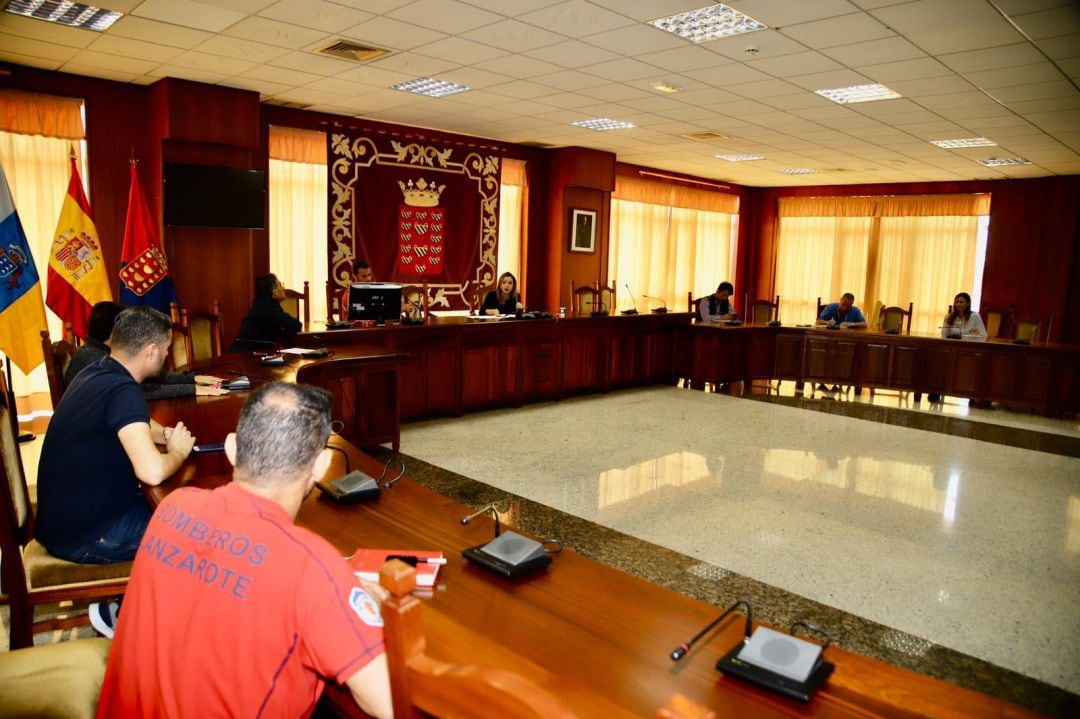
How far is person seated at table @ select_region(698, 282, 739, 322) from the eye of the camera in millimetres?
8625

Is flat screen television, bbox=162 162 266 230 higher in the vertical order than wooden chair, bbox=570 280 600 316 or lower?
higher

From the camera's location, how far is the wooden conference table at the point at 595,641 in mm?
1282

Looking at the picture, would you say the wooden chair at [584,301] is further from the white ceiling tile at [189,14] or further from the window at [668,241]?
the white ceiling tile at [189,14]

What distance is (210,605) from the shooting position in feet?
3.62

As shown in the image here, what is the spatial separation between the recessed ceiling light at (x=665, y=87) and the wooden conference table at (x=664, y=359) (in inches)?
94.6

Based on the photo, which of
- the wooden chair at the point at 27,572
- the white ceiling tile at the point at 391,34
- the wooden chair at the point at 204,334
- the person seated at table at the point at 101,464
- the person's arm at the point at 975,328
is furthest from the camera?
the person's arm at the point at 975,328

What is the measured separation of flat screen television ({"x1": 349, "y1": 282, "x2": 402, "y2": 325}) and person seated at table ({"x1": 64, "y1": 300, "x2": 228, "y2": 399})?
2261 mm

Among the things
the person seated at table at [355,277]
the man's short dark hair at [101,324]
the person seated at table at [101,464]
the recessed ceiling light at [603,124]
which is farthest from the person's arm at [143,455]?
the recessed ceiling light at [603,124]

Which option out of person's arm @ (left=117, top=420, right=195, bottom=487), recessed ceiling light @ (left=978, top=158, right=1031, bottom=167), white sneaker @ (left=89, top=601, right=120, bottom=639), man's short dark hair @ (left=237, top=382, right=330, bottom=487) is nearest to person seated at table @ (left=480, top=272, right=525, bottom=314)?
white sneaker @ (left=89, top=601, right=120, bottom=639)

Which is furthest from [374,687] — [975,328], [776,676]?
[975,328]

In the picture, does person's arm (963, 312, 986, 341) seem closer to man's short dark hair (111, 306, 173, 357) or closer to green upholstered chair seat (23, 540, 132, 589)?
man's short dark hair (111, 306, 173, 357)

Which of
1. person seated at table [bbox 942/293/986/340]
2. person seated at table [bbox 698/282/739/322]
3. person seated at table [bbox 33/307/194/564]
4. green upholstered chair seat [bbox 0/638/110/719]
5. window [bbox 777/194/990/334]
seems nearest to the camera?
green upholstered chair seat [bbox 0/638/110/719]

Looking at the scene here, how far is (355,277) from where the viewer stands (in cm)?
730

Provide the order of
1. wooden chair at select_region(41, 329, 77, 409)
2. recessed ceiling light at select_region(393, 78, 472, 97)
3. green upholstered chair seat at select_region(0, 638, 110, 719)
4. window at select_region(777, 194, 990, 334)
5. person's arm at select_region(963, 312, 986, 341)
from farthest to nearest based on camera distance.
→ window at select_region(777, 194, 990, 334), person's arm at select_region(963, 312, 986, 341), recessed ceiling light at select_region(393, 78, 472, 97), wooden chair at select_region(41, 329, 77, 409), green upholstered chair seat at select_region(0, 638, 110, 719)
